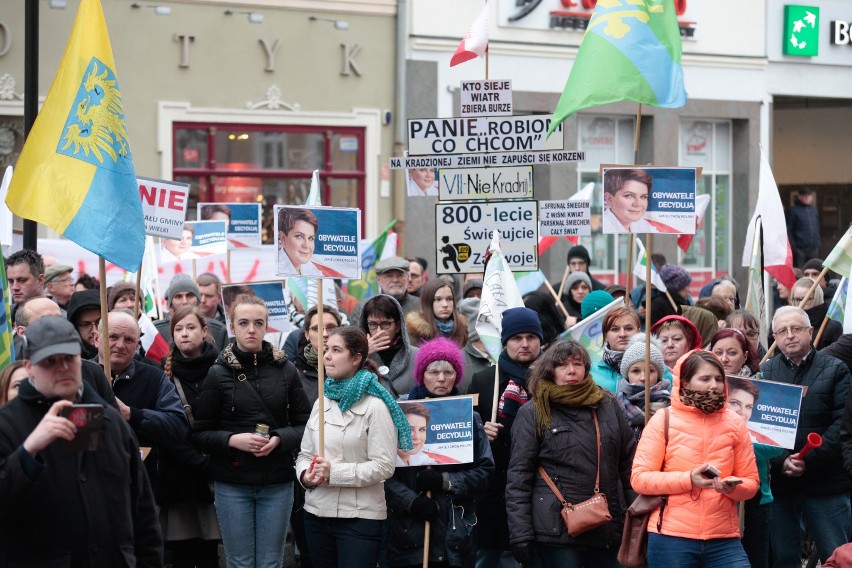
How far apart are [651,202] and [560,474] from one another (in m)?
2.23

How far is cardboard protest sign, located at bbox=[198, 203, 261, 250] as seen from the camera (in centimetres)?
1398

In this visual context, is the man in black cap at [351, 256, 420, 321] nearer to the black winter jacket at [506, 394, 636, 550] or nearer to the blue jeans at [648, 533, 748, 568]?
the black winter jacket at [506, 394, 636, 550]

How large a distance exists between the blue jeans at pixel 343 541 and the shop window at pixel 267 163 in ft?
40.8

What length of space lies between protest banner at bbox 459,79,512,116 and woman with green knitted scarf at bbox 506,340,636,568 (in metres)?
4.63

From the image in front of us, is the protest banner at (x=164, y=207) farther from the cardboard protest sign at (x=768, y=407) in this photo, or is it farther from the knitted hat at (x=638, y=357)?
the cardboard protest sign at (x=768, y=407)

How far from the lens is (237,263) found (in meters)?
15.6

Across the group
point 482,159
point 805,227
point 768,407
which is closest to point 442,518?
point 768,407

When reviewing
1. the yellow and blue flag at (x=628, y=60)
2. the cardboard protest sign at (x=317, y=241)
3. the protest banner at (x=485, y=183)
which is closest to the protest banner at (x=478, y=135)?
the protest banner at (x=485, y=183)

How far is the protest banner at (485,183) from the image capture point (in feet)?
37.9

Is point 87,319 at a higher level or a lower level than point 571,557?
higher

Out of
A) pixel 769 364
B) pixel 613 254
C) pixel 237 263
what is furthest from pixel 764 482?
pixel 613 254

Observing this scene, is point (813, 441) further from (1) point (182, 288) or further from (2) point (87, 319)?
(1) point (182, 288)

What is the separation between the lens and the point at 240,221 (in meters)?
14.1

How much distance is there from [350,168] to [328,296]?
8.87 metres
